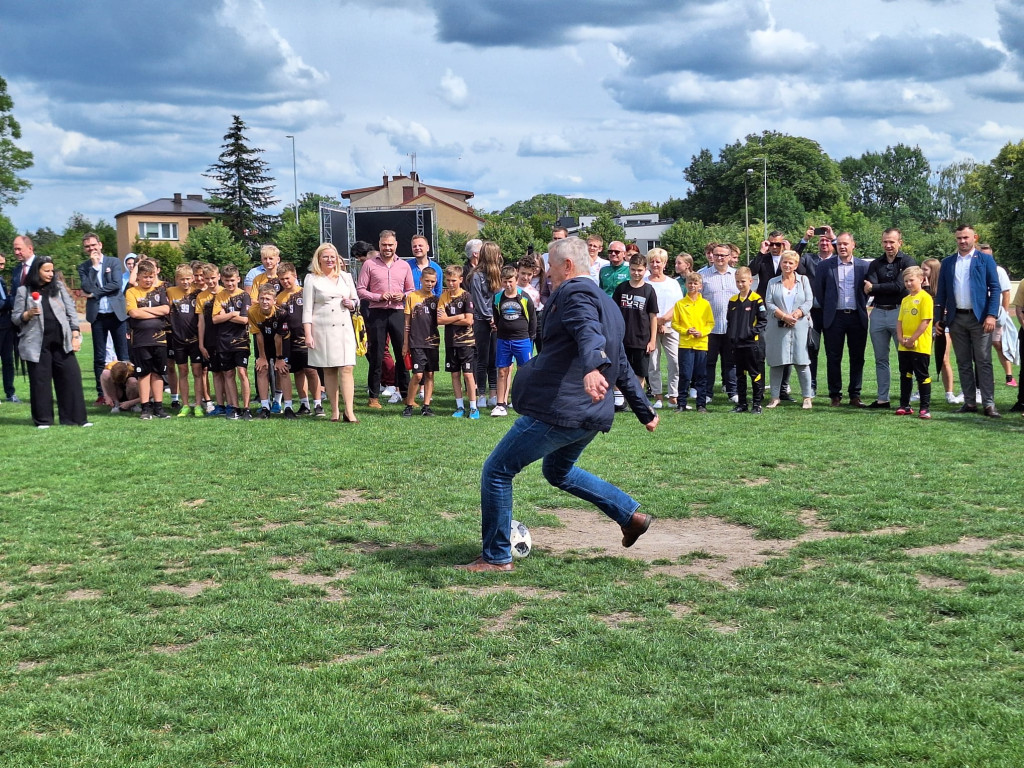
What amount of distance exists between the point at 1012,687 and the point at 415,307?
949 centimetres

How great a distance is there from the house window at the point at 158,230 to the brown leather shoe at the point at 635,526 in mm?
103015

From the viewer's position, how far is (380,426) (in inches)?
467

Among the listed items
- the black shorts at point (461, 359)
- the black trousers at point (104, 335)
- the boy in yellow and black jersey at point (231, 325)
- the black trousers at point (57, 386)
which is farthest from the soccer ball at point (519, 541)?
the black trousers at point (104, 335)

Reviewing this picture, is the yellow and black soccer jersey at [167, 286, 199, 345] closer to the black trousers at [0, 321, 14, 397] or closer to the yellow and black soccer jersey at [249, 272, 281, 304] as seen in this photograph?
the yellow and black soccer jersey at [249, 272, 281, 304]

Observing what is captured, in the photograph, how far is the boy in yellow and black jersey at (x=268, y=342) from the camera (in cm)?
1253

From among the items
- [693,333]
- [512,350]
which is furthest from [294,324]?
[693,333]

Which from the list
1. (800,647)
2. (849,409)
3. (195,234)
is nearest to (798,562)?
(800,647)

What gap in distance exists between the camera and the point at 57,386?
1227 cm

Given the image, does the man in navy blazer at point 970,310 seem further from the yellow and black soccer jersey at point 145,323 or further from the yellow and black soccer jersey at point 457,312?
the yellow and black soccer jersey at point 145,323

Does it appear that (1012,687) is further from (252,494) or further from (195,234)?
(195,234)

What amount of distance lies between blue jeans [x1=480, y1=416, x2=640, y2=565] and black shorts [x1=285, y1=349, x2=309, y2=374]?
695cm

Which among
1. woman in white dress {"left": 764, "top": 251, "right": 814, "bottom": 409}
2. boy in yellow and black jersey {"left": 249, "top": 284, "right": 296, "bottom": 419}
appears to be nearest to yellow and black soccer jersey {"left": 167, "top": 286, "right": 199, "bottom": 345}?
boy in yellow and black jersey {"left": 249, "top": 284, "right": 296, "bottom": 419}

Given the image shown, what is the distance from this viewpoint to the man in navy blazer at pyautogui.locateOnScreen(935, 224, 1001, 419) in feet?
39.2

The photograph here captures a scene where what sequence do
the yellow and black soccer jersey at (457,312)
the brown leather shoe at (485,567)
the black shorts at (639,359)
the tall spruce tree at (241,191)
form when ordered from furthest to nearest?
the tall spruce tree at (241,191) < the black shorts at (639,359) < the yellow and black soccer jersey at (457,312) < the brown leather shoe at (485,567)
